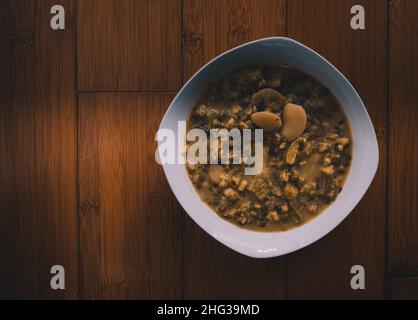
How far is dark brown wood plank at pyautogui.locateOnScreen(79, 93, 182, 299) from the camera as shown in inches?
35.5

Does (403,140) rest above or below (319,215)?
above

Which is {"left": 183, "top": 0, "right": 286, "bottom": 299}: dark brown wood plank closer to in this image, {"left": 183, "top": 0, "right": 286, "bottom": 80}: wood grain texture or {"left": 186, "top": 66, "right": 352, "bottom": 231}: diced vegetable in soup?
{"left": 183, "top": 0, "right": 286, "bottom": 80}: wood grain texture

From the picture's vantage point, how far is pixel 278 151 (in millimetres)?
827

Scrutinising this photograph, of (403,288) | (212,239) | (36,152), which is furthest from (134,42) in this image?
(403,288)

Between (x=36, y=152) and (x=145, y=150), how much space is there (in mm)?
248

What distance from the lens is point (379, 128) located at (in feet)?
2.99

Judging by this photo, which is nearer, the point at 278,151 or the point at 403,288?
the point at 278,151

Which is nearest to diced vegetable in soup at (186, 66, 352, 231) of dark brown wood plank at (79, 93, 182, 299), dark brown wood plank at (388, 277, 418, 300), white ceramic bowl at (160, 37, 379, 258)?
white ceramic bowl at (160, 37, 379, 258)

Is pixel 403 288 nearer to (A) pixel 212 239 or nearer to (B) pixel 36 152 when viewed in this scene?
(A) pixel 212 239

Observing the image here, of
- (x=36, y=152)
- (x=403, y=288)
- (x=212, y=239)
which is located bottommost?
(x=403, y=288)

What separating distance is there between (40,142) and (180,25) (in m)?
0.41

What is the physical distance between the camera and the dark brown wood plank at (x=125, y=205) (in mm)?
902

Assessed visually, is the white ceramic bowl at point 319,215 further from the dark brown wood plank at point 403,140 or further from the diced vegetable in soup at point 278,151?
the dark brown wood plank at point 403,140
